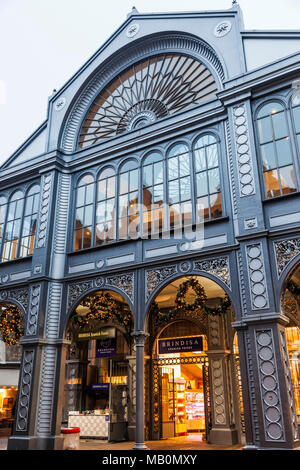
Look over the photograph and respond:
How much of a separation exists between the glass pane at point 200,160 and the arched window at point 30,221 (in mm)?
6394

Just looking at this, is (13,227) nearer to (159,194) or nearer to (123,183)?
(123,183)

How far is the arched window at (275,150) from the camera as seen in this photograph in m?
10.7

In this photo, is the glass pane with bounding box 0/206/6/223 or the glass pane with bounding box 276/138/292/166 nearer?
the glass pane with bounding box 276/138/292/166

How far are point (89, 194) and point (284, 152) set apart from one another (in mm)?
6920

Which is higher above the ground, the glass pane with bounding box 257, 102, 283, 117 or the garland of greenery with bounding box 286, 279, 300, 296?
the glass pane with bounding box 257, 102, 283, 117

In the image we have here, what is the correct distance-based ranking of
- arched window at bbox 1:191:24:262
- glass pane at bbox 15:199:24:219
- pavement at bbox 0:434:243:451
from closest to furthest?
1. pavement at bbox 0:434:243:451
2. arched window at bbox 1:191:24:262
3. glass pane at bbox 15:199:24:219

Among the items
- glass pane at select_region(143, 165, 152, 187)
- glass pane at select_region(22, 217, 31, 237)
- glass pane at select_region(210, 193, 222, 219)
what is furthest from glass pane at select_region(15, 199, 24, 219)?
glass pane at select_region(210, 193, 222, 219)

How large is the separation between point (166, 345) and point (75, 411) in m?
4.38

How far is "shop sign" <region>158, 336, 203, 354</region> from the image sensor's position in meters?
14.2

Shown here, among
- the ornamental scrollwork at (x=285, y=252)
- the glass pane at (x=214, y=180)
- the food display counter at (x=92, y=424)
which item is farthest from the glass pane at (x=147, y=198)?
the food display counter at (x=92, y=424)

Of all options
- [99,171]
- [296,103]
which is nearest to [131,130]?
[99,171]

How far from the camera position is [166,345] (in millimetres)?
14836

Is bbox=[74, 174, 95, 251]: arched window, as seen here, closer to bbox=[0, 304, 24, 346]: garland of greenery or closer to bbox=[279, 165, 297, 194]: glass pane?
bbox=[0, 304, 24, 346]: garland of greenery

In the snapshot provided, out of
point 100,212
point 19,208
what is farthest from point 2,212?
point 100,212
